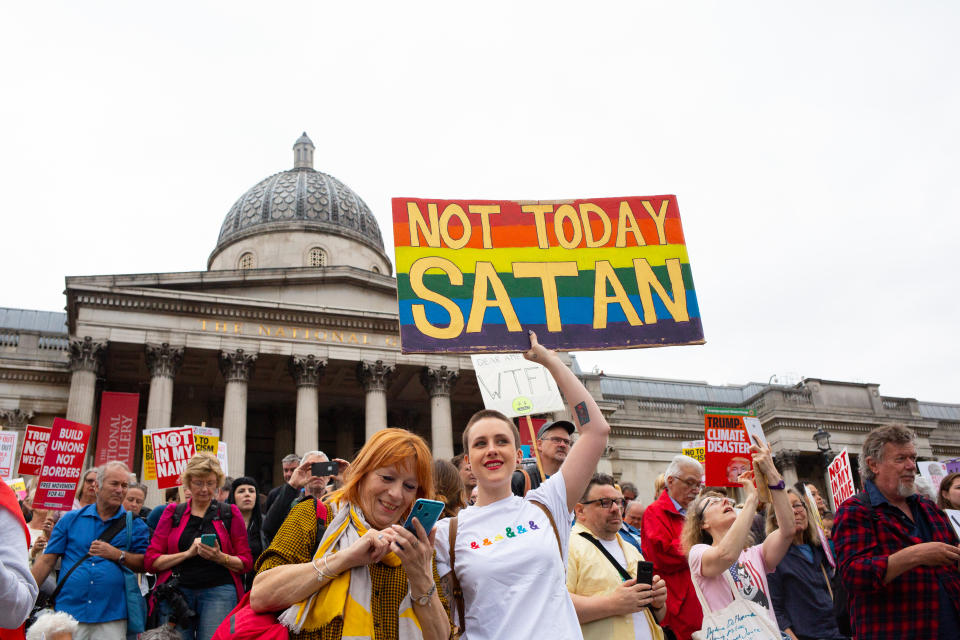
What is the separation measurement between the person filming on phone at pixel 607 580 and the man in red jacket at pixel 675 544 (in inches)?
28.6

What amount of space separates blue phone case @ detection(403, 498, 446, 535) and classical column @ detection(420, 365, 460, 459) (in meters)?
24.3

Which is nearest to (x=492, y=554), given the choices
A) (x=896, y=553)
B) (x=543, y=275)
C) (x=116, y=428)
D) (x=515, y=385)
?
(x=896, y=553)

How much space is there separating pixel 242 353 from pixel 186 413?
21.1 ft

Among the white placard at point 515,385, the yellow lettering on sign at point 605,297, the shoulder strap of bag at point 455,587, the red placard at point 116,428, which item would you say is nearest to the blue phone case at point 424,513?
the shoulder strap of bag at point 455,587

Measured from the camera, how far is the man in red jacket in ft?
19.7

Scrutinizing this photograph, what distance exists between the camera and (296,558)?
344cm

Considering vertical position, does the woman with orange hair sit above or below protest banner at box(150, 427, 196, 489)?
below

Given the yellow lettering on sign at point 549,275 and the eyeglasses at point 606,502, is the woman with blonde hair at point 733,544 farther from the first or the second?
the yellow lettering on sign at point 549,275

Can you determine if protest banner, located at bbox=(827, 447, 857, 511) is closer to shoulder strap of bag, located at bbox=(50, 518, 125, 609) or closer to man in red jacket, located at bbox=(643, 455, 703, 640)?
man in red jacket, located at bbox=(643, 455, 703, 640)

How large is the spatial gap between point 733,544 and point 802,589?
6.19ft

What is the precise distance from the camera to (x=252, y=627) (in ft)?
10.8

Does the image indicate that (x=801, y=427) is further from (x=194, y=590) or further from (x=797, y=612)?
(x=194, y=590)

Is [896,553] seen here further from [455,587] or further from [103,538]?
[103,538]

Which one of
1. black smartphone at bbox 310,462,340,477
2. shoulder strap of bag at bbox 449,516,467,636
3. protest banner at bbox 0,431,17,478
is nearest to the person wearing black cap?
black smartphone at bbox 310,462,340,477
